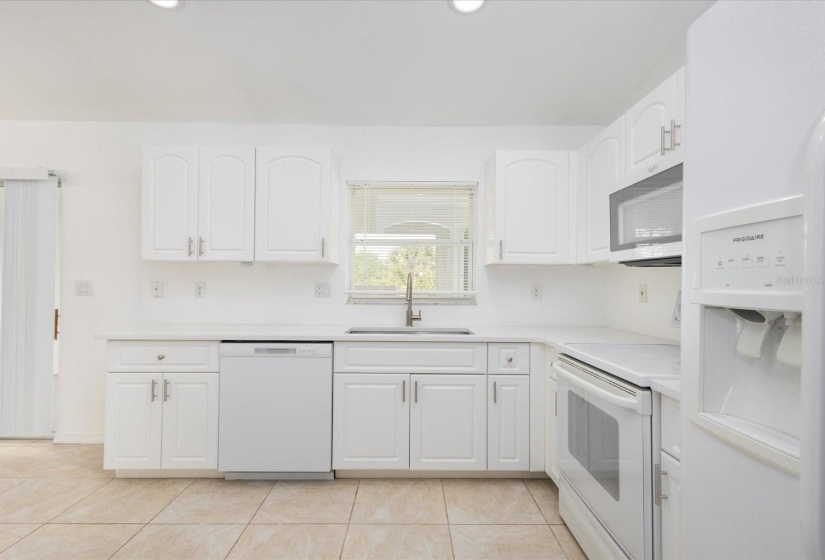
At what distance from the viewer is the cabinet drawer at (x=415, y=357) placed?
7.84 feet

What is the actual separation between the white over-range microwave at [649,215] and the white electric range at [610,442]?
430 millimetres

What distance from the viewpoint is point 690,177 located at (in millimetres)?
911

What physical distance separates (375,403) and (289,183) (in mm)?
1472

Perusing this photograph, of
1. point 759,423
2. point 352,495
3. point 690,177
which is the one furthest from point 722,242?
point 352,495

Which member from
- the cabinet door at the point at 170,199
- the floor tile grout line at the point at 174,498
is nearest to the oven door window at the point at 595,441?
the floor tile grout line at the point at 174,498

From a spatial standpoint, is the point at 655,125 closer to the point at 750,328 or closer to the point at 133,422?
the point at 750,328

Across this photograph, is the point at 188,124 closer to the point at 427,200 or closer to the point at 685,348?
the point at 427,200

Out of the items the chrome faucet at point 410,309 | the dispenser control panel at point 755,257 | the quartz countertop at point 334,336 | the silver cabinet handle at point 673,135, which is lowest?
the quartz countertop at point 334,336

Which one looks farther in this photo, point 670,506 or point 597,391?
point 597,391

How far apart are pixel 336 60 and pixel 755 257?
2181mm

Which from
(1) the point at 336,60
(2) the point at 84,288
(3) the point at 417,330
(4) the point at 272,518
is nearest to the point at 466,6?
(1) the point at 336,60

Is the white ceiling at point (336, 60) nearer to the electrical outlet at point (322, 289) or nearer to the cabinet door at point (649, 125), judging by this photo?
the cabinet door at point (649, 125)

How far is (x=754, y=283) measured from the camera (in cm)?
75

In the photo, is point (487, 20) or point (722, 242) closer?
point (722, 242)
